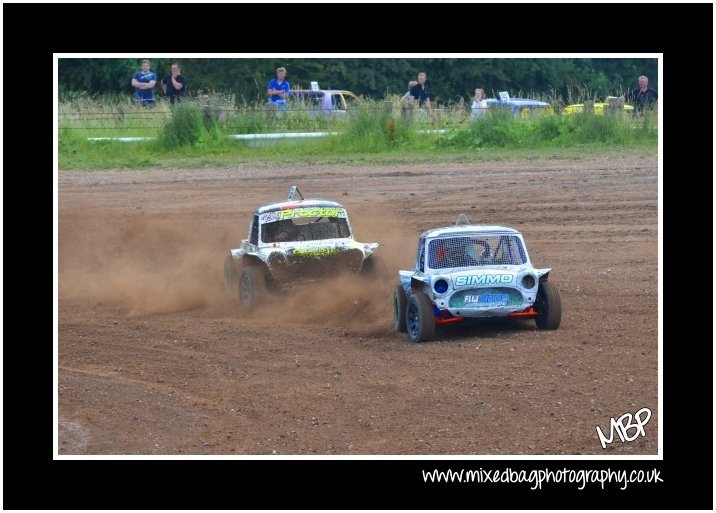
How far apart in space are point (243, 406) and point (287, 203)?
16.4 ft

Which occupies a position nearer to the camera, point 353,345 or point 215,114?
point 353,345

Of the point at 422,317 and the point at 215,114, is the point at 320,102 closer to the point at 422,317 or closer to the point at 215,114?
the point at 215,114

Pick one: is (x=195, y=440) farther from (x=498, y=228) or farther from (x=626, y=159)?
(x=626, y=159)

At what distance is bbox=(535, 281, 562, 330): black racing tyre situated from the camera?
12766 mm

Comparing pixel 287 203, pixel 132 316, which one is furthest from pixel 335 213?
pixel 132 316

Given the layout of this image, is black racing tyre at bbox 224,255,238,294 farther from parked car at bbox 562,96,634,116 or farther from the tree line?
the tree line

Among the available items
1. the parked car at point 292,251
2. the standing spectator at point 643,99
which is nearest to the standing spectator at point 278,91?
the standing spectator at point 643,99

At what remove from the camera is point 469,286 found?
1257 centimetres

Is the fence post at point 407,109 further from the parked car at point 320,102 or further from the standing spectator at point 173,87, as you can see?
the standing spectator at point 173,87
